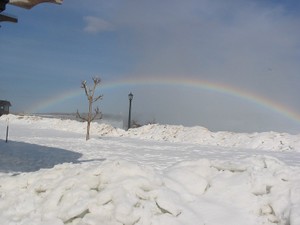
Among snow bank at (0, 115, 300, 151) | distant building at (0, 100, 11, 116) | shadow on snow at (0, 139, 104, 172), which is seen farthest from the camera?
distant building at (0, 100, 11, 116)

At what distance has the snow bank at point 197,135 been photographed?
84.7 ft

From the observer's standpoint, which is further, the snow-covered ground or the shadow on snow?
the shadow on snow

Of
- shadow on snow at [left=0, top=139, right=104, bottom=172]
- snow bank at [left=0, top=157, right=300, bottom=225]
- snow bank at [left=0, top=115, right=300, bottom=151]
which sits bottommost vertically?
shadow on snow at [left=0, top=139, right=104, bottom=172]

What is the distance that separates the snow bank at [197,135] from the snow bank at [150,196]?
19.4 meters

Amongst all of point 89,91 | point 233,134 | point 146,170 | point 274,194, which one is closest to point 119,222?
point 146,170

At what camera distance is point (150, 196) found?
5582 mm

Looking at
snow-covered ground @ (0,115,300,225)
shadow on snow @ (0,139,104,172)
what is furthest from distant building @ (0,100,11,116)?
snow-covered ground @ (0,115,300,225)

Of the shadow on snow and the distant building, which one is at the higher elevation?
the distant building

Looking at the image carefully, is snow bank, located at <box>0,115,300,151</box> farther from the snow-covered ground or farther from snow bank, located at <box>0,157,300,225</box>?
snow bank, located at <box>0,157,300,225</box>

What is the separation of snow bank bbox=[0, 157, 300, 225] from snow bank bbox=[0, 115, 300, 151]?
19.4 metres

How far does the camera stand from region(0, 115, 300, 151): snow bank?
25.8 m

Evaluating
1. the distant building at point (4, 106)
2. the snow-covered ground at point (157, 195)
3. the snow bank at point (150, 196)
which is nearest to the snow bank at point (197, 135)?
the distant building at point (4, 106)

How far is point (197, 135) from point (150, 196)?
25.1 meters

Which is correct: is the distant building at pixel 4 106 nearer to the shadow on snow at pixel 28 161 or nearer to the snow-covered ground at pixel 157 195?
the shadow on snow at pixel 28 161
